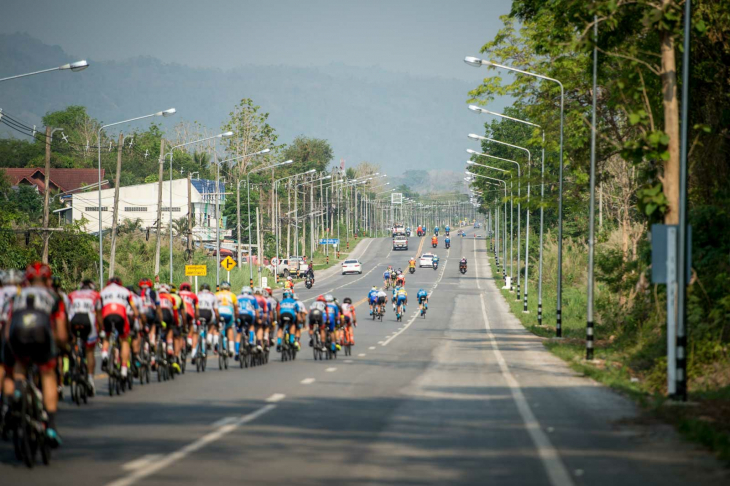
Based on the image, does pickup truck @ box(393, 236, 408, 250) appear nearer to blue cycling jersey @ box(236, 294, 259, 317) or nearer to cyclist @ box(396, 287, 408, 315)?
cyclist @ box(396, 287, 408, 315)

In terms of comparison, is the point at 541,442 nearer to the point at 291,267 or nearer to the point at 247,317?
the point at 247,317

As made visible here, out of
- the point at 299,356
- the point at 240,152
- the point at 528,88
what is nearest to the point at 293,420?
the point at 299,356

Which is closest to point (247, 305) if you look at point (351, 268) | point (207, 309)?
point (207, 309)

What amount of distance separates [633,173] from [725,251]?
35.1 metres

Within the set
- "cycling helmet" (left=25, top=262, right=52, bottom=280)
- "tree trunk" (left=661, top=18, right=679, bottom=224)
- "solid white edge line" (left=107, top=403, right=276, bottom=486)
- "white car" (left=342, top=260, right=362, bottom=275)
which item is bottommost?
"solid white edge line" (left=107, top=403, right=276, bottom=486)

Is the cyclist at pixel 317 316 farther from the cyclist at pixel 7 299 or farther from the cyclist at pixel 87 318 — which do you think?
the cyclist at pixel 7 299

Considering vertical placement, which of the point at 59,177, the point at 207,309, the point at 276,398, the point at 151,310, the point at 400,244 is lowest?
the point at 276,398

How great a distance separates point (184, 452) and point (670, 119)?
1243 centimetres

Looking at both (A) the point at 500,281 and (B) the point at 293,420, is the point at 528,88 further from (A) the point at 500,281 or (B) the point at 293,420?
(A) the point at 500,281

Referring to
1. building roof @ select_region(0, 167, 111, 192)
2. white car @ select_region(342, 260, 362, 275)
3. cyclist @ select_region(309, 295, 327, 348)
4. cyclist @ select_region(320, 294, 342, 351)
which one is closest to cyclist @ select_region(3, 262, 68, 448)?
cyclist @ select_region(309, 295, 327, 348)

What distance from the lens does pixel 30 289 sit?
10195mm

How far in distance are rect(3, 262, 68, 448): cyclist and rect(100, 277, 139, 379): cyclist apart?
5.97 metres

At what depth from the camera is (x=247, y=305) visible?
23.3m

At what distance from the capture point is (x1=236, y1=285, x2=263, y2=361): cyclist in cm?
2314
